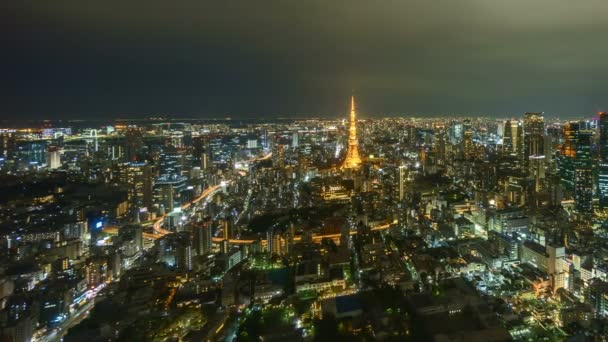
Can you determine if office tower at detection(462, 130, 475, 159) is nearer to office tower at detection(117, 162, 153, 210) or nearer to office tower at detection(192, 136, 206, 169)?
office tower at detection(192, 136, 206, 169)

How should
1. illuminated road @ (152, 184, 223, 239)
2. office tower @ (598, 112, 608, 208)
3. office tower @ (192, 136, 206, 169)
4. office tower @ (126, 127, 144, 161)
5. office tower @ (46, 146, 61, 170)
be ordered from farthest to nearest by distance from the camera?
1. office tower @ (192, 136, 206, 169)
2. office tower @ (126, 127, 144, 161)
3. office tower @ (46, 146, 61, 170)
4. office tower @ (598, 112, 608, 208)
5. illuminated road @ (152, 184, 223, 239)

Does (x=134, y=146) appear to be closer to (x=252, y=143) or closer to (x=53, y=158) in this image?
(x=53, y=158)

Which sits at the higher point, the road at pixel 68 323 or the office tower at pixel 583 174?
the office tower at pixel 583 174

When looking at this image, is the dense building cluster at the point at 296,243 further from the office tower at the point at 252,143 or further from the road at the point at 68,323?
the office tower at the point at 252,143

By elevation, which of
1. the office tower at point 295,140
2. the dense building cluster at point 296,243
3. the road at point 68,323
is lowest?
the road at point 68,323

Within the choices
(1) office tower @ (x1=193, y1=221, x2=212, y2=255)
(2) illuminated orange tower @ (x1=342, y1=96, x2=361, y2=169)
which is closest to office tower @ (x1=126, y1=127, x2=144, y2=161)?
(1) office tower @ (x1=193, y1=221, x2=212, y2=255)

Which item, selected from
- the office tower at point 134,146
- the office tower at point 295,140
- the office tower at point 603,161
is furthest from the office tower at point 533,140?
the office tower at point 134,146

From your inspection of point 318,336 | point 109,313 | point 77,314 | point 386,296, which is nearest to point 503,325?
point 386,296
